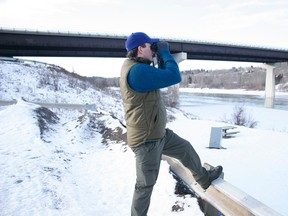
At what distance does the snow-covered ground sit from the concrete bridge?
21839mm

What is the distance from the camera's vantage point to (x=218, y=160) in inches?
350

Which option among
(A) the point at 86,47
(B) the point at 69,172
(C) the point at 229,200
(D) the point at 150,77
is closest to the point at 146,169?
(D) the point at 150,77

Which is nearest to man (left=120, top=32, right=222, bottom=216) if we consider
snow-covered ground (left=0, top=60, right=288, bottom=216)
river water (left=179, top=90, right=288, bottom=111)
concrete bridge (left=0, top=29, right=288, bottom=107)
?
snow-covered ground (left=0, top=60, right=288, bottom=216)

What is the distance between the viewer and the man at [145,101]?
284 cm

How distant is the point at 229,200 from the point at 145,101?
5.40 ft

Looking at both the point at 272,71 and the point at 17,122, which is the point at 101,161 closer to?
the point at 17,122

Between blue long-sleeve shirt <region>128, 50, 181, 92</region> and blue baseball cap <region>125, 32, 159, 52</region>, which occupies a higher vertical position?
blue baseball cap <region>125, 32, 159, 52</region>

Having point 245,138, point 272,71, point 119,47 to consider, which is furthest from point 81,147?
point 272,71

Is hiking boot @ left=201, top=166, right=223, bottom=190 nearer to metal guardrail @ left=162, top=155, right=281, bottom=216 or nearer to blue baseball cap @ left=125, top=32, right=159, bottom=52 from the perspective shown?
metal guardrail @ left=162, top=155, right=281, bottom=216

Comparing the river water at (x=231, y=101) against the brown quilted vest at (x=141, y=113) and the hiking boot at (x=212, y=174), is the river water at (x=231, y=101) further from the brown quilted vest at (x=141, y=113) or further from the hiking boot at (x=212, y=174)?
the brown quilted vest at (x=141, y=113)

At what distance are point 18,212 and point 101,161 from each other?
112 inches

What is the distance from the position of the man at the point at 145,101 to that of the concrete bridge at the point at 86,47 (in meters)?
29.0

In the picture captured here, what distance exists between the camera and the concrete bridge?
96.4ft

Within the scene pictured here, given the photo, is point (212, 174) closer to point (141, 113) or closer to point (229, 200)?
point (229, 200)
